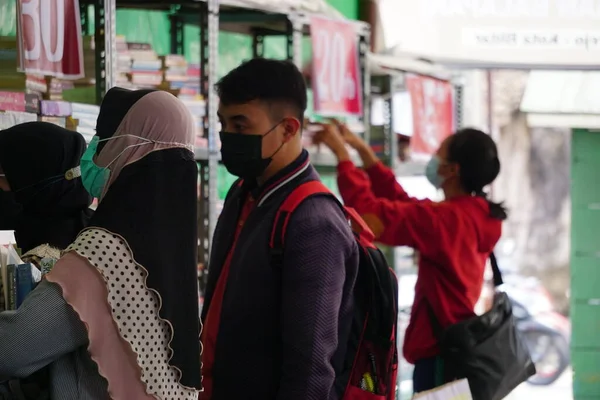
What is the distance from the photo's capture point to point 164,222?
2.15 m

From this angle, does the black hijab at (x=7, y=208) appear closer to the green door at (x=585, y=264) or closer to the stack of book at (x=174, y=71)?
the stack of book at (x=174, y=71)

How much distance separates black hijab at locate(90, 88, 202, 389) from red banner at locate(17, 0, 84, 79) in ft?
3.73

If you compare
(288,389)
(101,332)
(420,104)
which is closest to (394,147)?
(420,104)

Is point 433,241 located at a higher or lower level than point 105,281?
lower

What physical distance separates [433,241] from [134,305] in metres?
1.88

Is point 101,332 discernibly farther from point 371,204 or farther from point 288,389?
point 371,204

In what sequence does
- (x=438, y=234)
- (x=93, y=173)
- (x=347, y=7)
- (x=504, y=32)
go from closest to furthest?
(x=93, y=173) < (x=438, y=234) < (x=504, y=32) < (x=347, y=7)

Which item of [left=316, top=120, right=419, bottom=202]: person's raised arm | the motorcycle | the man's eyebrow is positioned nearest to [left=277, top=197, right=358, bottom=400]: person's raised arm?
the man's eyebrow

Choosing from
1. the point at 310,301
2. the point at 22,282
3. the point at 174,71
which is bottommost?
the point at 310,301

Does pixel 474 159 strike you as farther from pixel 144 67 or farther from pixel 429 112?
pixel 429 112

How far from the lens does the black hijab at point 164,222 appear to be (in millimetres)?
2104

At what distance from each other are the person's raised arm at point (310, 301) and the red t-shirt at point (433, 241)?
1.24 metres

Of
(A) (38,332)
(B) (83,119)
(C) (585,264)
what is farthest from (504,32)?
(A) (38,332)

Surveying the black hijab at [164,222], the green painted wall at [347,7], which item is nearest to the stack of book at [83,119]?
the black hijab at [164,222]
